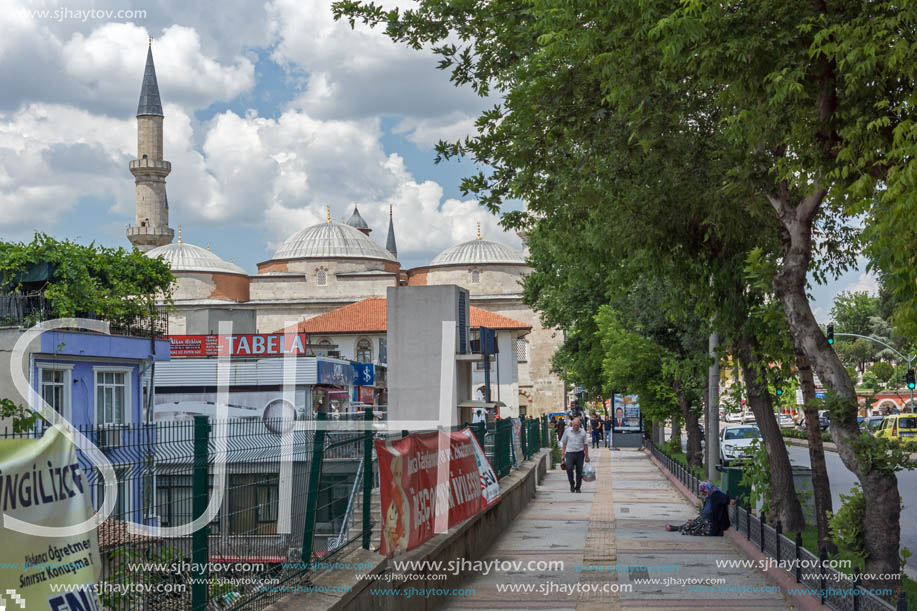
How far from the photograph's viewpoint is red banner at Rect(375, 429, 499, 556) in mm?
8828

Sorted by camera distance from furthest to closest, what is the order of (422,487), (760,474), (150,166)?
(150,166), (760,474), (422,487)

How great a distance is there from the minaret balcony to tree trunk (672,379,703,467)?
61470 mm

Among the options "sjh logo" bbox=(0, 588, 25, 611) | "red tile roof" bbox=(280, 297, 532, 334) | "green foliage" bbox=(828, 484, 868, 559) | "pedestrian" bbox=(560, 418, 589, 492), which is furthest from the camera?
"red tile roof" bbox=(280, 297, 532, 334)

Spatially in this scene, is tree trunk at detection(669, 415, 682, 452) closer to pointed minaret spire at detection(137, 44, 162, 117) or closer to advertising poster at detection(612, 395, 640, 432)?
advertising poster at detection(612, 395, 640, 432)

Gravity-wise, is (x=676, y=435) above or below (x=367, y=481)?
below

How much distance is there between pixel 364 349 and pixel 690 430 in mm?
47189

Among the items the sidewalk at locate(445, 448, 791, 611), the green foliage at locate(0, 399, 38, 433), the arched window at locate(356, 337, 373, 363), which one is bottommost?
the sidewalk at locate(445, 448, 791, 611)

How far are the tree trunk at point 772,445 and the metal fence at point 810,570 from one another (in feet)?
1.63

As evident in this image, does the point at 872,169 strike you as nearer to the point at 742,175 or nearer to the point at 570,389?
the point at 742,175

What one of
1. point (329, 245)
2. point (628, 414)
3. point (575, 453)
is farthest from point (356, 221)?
point (575, 453)

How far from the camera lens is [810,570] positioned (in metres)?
9.28

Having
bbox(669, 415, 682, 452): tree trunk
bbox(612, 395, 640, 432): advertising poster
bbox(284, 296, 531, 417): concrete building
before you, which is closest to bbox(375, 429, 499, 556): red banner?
bbox(669, 415, 682, 452): tree trunk

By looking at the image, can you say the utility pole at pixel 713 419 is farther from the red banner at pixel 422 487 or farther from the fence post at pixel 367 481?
the fence post at pixel 367 481

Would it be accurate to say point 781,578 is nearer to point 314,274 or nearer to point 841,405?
Answer: point 841,405
